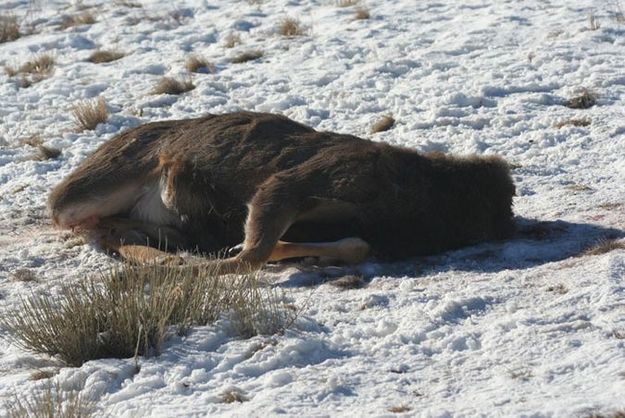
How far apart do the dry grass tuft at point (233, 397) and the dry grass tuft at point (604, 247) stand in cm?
291

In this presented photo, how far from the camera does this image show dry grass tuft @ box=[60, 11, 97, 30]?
57.1 feet

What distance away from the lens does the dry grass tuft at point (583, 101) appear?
38.5ft

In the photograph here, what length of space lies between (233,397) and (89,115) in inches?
300

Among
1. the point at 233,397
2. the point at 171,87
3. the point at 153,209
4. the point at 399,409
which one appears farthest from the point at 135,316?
the point at 171,87

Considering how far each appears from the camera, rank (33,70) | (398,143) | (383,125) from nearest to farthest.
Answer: (398,143) → (383,125) → (33,70)

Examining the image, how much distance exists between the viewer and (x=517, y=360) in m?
6.07

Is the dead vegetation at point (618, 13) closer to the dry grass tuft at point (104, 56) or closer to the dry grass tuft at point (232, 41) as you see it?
the dry grass tuft at point (232, 41)

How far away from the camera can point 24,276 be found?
333 inches

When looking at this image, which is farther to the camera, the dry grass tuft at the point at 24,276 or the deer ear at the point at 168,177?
the deer ear at the point at 168,177

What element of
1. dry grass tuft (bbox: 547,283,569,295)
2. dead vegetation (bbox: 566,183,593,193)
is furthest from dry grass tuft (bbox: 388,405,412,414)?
dead vegetation (bbox: 566,183,593,193)

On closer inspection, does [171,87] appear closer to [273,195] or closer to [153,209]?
[153,209]

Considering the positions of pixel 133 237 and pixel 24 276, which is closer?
pixel 24 276

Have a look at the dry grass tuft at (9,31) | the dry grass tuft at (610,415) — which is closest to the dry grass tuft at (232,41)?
the dry grass tuft at (9,31)

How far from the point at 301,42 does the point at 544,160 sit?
5.33 meters
